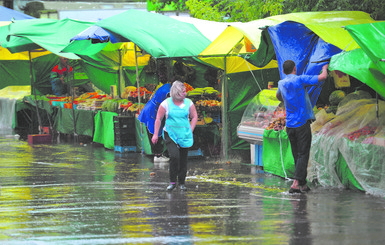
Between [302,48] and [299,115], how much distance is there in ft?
5.83

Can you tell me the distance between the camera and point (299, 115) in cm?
877

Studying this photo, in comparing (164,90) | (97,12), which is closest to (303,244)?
(164,90)

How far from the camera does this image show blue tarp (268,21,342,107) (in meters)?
9.46

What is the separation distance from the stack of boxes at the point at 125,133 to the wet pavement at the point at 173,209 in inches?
94.8

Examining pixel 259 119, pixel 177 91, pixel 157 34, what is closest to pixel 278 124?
pixel 259 119

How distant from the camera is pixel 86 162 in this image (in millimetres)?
13586

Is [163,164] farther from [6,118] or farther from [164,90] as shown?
[6,118]

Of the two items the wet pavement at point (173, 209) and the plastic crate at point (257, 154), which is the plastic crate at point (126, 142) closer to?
the wet pavement at point (173, 209)

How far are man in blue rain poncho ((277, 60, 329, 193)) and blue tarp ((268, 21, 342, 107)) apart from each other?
0.60 meters

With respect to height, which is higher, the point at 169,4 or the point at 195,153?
the point at 169,4

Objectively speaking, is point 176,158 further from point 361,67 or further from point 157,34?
point 157,34

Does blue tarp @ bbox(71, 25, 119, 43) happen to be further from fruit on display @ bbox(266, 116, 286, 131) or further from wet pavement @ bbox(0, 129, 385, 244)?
fruit on display @ bbox(266, 116, 286, 131)

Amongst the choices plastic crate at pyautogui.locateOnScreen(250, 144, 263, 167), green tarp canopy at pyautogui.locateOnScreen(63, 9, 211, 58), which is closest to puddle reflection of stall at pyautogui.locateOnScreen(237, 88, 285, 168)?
plastic crate at pyautogui.locateOnScreen(250, 144, 263, 167)

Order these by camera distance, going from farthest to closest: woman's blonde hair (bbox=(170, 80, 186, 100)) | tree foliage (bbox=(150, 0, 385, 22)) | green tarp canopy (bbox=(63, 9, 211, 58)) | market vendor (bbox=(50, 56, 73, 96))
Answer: market vendor (bbox=(50, 56, 73, 96)), green tarp canopy (bbox=(63, 9, 211, 58)), tree foliage (bbox=(150, 0, 385, 22)), woman's blonde hair (bbox=(170, 80, 186, 100))
